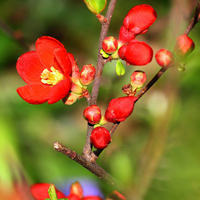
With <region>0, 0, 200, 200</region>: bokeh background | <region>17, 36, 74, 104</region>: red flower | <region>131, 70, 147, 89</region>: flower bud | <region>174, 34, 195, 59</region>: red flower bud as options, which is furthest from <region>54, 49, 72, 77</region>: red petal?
<region>0, 0, 200, 200</region>: bokeh background

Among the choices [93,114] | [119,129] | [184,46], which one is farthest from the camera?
[119,129]

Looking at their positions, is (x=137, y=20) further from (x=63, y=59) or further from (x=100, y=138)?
(x=100, y=138)

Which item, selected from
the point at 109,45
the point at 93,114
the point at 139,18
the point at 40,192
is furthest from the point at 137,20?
the point at 40,192

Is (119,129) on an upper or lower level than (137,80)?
upper

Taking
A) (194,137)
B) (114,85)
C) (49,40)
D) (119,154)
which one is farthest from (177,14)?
(49,40)

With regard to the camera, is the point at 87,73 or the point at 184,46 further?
the point at 87,73

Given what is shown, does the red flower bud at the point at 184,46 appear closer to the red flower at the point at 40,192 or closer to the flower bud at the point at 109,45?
the flower bud at the point at 109,45
